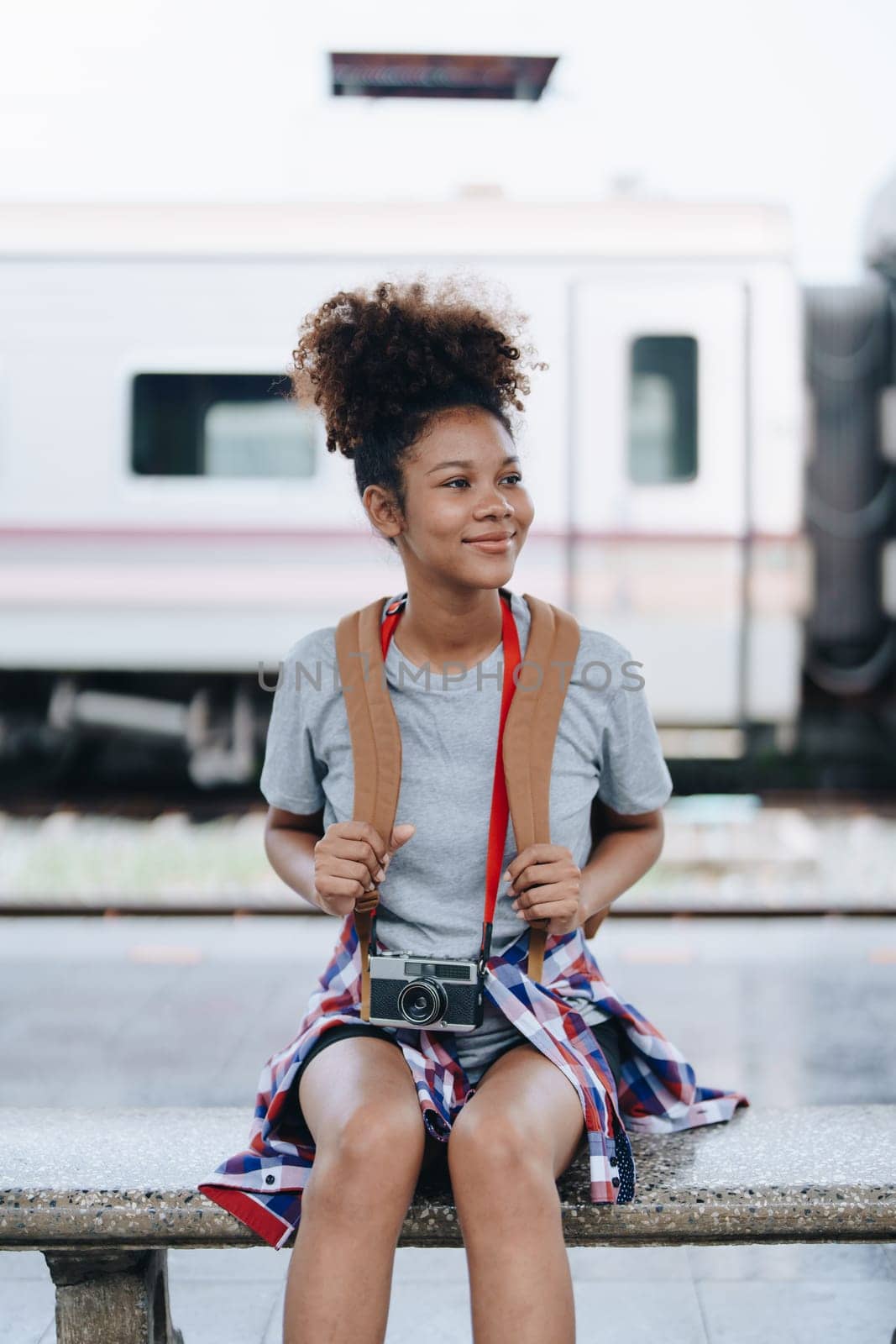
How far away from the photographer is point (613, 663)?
2115 mm

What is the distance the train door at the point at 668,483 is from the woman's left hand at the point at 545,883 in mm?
4866

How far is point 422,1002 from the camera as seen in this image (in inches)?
74.9

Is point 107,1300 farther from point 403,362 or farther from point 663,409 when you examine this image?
point 663,409

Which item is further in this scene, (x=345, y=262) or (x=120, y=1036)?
(x=345, y=262)

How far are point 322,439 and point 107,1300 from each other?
198 inches

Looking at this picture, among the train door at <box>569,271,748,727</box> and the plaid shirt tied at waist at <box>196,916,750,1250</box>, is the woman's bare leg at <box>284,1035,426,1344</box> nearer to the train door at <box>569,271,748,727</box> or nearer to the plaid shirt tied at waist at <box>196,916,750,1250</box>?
the plaid shirt tied at waist at <box>196,916,750,1250</box>

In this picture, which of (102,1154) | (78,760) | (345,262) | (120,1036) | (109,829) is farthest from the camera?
(78,760)

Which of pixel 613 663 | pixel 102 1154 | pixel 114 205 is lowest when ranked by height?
pixel 102 1154

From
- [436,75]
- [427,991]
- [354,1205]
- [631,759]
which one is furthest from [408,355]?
[436,75]

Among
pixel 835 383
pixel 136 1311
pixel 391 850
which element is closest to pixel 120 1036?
pixel 136 1311

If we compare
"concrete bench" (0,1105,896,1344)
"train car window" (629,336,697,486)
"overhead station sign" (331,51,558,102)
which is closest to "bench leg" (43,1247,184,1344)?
"concrete bench" (0,1105,896,1344)

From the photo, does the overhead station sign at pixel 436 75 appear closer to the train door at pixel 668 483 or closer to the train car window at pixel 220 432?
the train door at pixel 668 483

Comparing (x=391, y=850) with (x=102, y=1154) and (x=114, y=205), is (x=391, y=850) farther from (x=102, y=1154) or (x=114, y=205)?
(x=114, y=205)

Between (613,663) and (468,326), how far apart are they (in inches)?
21.3
